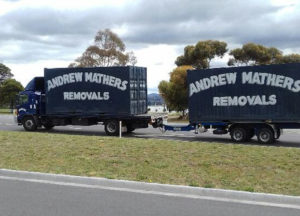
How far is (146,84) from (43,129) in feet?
22.8

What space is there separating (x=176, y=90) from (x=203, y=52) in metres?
7.44

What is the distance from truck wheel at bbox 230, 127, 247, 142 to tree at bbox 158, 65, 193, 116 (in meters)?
20.5

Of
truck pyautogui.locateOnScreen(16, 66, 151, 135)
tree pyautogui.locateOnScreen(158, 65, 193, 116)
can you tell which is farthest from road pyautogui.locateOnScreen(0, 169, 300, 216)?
tree pyautogui.locateOnScreen(158, 65, 193, 116)

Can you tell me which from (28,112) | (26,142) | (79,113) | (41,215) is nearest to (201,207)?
(41,215)

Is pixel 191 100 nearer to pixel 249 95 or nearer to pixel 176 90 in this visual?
pixel 249 95

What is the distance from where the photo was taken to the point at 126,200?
7.00 meters

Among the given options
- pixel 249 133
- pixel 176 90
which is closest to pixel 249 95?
pixel 249 133

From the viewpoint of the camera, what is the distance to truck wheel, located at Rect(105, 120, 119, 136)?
780 inches

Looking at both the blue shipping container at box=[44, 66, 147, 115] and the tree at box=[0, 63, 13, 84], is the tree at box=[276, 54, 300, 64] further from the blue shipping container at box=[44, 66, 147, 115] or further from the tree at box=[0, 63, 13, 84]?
the tree at box=[0, 63, 13, 84]

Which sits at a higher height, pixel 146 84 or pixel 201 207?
pixel 146 84

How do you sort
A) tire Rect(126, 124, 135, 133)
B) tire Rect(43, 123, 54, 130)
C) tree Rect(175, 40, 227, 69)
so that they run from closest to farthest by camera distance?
tire Rect(126, 124, 135, 133) < tire Rect(43, 123, 54, 130) < tree Rect(175, 40, 227, 69)

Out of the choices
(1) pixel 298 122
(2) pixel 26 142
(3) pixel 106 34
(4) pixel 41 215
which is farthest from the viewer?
(3) pixel 106 34

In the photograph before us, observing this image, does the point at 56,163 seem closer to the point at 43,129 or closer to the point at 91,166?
the point at 91,166

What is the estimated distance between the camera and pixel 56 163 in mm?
10172
